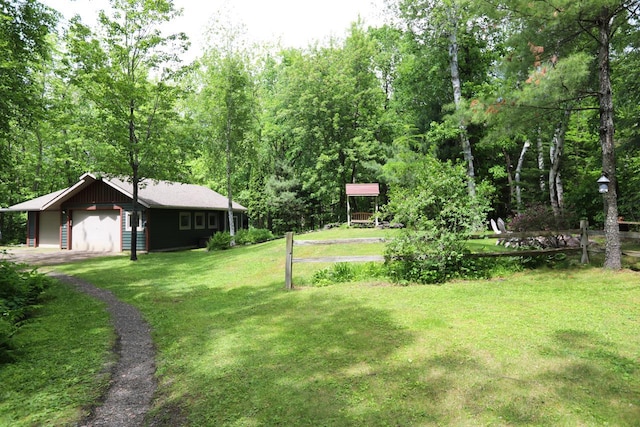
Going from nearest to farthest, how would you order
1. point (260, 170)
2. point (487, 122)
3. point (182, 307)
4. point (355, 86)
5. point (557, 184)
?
point (182, 307) < point (487, 122) < point (557, 184) < point (355, 86) < point (260, 170)

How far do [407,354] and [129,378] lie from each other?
3322mm

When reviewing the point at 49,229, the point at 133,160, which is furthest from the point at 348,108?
the point at 49,229

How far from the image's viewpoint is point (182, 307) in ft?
24.7

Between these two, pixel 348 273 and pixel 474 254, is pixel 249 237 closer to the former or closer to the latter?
pixel 348 273

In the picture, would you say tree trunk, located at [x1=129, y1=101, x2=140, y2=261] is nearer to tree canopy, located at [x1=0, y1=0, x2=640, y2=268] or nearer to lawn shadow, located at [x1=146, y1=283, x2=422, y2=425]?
tree canopy, located at [x1=0, y1=0, x2=640, y2=268]

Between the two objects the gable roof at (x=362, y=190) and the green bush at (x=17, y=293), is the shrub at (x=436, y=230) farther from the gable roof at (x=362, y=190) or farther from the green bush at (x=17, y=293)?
the gable roof at (x=362, y=190)

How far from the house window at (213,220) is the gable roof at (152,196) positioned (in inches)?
35.7

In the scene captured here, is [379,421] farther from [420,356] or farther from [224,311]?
[224,311]

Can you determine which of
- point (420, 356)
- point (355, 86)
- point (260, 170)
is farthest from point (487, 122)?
point (260, 170)

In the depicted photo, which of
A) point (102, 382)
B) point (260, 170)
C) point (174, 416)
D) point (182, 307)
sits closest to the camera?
point (174, 416)

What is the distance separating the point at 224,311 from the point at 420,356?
167 inches

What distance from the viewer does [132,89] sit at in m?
15.2

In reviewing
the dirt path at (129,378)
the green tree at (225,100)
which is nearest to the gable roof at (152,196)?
the green tree at (225,100)

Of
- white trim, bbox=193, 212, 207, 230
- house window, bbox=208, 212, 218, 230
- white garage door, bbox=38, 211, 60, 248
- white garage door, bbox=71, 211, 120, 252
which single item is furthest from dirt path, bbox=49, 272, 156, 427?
white garage door, bbox=38, 211, 60, 248
